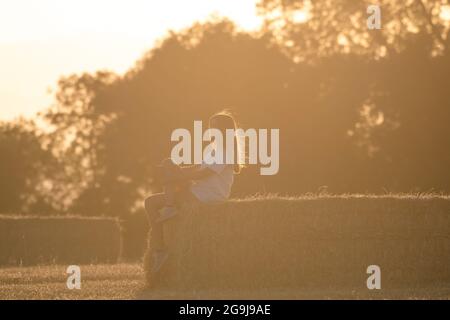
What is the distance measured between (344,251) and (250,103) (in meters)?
31.3

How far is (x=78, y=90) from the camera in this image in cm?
5869

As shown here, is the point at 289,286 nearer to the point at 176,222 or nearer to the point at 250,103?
the point at 176,222

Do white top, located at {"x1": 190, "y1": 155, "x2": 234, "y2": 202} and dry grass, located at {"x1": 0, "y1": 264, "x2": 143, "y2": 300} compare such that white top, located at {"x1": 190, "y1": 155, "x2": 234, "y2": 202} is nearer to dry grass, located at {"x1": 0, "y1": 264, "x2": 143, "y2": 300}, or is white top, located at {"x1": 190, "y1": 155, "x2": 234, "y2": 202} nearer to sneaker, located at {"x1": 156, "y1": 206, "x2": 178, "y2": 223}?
sneaker, located at {"x1": 156, "y1": 206, "x2": 178, "y2": 223}

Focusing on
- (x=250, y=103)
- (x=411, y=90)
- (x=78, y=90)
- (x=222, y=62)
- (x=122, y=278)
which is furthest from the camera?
(x=78, y=90)

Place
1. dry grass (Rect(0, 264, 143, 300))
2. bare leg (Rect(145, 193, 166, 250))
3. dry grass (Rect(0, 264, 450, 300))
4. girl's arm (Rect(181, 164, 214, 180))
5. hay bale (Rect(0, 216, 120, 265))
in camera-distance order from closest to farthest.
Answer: dry grass (Rect(0, 264, 450, 300))
dry grass (Rect(0, 264, 143, 300))
girl's arm (Rect(181, 164, 214, 180))
bare leg (Rect(145, 193, 166, 250))
hay bale (Rect(0, 216, 120, 265))

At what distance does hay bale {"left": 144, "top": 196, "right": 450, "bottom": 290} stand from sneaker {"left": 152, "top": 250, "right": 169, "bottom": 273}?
17 cm

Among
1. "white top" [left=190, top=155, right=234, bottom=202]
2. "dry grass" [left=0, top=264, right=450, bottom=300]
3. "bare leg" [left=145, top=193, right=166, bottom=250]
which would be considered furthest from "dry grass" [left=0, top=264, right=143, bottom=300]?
"white top" [left=190, top=155, right=234, bottom=202]

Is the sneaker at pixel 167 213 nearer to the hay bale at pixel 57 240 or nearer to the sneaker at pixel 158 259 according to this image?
the sneaker at pixel 158 259

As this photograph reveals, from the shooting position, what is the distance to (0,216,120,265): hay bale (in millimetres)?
24328

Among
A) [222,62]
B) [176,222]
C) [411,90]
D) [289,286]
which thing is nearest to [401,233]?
[289,286]

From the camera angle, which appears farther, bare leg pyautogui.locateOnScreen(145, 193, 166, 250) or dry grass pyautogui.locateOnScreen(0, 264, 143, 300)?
bare leg pyautogui.locateOnScreen(145, 193, 166, 250)

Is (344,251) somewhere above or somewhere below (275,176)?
below

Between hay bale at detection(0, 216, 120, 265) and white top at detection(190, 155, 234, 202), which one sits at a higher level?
hay bale at detection(0, 216, 120, 265)

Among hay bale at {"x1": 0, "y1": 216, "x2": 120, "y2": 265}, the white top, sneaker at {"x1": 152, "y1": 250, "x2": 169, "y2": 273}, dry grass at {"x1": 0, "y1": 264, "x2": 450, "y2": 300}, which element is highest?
hay bale at {"x1": 0, "y1": 216, "x2": 120, "y2": 265}
